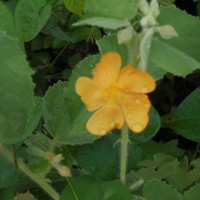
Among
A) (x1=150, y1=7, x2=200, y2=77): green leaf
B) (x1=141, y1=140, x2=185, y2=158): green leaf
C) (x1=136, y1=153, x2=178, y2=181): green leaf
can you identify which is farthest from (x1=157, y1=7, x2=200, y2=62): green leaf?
(x1=141, y1=140, x2=185, y2=158): green leaf

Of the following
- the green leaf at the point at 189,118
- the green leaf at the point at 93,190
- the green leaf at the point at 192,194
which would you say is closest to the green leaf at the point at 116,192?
the green leaf at the point at 93,190

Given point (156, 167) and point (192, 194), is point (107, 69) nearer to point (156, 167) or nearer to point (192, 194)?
point (192, 194)

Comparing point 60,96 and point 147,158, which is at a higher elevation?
point 60,96

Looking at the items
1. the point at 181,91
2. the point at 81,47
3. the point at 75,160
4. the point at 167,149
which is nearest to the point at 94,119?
the point at 75,160

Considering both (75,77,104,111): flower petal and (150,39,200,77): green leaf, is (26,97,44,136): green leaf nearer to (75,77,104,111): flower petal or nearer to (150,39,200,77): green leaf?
(75,77,104,111): flower petal

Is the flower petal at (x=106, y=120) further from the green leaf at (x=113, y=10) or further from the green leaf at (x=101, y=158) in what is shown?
the green leaf at (x=101, y=158)

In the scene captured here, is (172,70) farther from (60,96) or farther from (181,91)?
(181,91)
